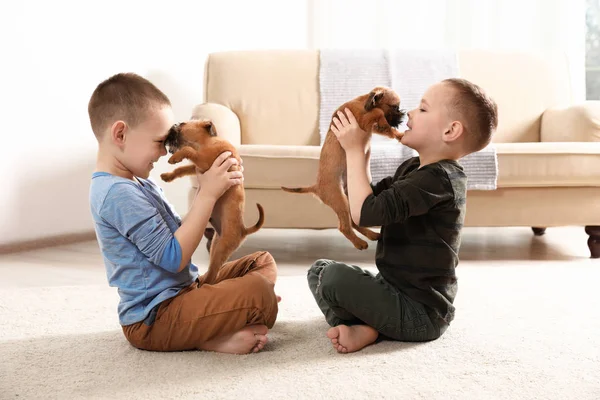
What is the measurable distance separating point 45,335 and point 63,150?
1712 millimetres

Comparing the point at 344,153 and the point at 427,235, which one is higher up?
the point at 344,153

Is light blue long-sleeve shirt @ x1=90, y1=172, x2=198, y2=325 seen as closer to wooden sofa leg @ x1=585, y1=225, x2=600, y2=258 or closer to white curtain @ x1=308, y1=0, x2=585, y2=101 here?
wooden sofa leg @ x1=585, y1=225, x2=600, y2=258

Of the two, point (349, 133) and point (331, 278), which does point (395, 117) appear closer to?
point (349, 133)

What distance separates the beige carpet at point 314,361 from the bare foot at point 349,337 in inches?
1.0

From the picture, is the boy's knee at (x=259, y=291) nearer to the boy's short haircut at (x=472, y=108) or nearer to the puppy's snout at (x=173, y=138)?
the puppy's snout at (x=173, y=138)

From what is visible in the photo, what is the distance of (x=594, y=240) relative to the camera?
→ 2.77 meters

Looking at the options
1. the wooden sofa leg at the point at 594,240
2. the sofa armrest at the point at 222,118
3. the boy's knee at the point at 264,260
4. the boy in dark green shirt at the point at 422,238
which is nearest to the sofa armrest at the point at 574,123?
the wooden sofa leg at the point at 594,240

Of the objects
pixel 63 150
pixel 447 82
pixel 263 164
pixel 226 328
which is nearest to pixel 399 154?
pixel 263 164

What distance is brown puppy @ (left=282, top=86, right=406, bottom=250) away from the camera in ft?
4.00

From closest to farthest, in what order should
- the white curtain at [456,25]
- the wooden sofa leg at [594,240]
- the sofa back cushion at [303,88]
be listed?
the wooden sofa leg at [594,240] → the sofa back cushion at [303,88] → the white curtain at [456,25]

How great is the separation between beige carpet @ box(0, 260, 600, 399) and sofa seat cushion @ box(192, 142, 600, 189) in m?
0.70

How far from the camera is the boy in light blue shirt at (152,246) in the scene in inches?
54.8

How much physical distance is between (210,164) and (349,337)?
48 cm

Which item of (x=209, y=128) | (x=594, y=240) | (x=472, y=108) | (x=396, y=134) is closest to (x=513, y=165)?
(x=594, y=240)
